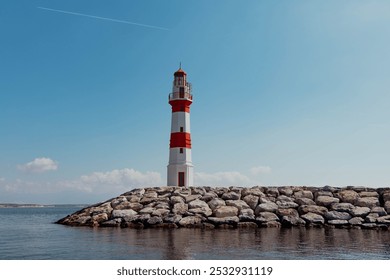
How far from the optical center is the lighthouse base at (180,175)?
30.2m

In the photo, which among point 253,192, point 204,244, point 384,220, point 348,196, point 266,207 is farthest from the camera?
point 253,192

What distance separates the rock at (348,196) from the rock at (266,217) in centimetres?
473

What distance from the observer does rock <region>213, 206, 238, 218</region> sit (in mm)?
23509

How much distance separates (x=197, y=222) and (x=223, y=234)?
342 centimetres

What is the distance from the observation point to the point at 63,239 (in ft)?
61.5

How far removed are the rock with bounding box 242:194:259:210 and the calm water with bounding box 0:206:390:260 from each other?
3360 millimetres

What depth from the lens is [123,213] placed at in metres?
24.7

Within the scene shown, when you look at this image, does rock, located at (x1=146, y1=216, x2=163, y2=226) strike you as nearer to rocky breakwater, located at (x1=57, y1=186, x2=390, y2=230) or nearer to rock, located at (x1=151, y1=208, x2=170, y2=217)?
rocky breakwater, located at (x1=57, y1=186, x2=390, y2=230)

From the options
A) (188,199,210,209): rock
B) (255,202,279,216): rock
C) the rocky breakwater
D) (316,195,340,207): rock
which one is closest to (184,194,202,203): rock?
the rocky breakwater

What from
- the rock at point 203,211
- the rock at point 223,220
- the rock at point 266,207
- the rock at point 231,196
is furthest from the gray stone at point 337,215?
the rock at point 203,211

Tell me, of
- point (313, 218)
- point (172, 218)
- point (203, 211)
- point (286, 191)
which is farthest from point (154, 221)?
point (313, 218)

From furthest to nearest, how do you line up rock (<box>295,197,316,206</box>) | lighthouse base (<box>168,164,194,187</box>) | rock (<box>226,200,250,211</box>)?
lighthouse base (<box>168,164,194,187</box>) < rock (<box>295,197,316,206</box>) < rock (<box>226,200,250,211</box>)

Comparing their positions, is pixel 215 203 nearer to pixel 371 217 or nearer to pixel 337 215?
pixel 337 215

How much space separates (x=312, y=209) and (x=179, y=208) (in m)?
7.88
